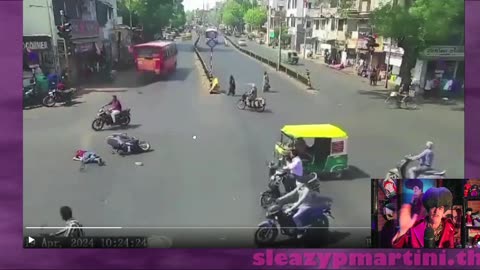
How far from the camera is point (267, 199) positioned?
302 cm

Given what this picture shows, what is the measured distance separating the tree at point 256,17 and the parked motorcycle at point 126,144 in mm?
1281

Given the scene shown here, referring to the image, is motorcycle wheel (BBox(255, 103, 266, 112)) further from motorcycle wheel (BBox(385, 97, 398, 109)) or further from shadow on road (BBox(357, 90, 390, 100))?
motorcycle wheel (BBox(385, 97, 398, 109))

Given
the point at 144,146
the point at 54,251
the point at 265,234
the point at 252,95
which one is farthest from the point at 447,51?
the point at 54,251

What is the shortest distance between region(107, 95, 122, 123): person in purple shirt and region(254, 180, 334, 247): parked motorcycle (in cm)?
121

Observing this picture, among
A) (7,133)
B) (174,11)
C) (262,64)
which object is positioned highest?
(174,11)

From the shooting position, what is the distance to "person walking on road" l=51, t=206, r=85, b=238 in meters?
2.92

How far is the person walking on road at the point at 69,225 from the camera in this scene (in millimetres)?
2924

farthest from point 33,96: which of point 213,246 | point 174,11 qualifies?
point 213,246

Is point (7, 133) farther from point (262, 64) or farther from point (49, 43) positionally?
point (262, 64)

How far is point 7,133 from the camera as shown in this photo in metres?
2.90

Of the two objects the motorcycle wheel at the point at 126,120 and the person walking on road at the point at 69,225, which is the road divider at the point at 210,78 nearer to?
the motorcycle wheel at the point at 126,120

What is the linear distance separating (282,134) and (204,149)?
21.6 inches

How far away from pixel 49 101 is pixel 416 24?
2.54 meters

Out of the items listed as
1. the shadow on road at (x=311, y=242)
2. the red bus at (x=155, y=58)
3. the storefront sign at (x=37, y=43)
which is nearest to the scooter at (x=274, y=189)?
the shadow on road at (x=311, y=242)
